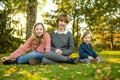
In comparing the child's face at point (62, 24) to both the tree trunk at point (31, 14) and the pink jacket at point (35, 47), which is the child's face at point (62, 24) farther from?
the tree trunk at point (31, 14)

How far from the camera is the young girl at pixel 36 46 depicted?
25.9ft

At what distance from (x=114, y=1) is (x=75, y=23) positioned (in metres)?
10.6

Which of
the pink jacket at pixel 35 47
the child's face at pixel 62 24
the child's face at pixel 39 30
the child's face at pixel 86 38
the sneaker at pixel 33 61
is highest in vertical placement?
the child's face at pixel 62 24

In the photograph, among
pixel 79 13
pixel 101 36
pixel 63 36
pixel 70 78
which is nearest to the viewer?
pixel 70 78

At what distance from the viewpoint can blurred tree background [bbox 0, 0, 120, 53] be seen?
1766 centimetres

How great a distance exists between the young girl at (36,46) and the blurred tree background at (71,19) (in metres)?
7.31

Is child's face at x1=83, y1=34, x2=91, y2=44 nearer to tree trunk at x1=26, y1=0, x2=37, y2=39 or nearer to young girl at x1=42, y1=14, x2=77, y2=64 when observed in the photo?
young girl at x1=42, y1=14, x2=77, y2=64

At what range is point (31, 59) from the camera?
7719 mm

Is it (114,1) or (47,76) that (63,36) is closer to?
(47,76)

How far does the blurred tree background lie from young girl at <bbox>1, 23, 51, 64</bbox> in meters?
7.31

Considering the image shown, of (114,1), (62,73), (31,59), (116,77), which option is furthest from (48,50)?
(114,1)

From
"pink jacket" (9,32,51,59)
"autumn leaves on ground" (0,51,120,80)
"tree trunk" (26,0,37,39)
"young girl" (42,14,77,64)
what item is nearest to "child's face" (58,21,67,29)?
"young girl" (42,14,77,64)

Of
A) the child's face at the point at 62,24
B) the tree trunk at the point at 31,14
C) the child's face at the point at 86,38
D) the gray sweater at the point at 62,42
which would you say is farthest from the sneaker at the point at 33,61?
the tree trunk at the point at 31,14

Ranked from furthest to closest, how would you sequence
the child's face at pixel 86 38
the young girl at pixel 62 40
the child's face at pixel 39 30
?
the child's face at pixel 86 38
the young girl at pixel 62 40
the child's face at pixel 39 30
